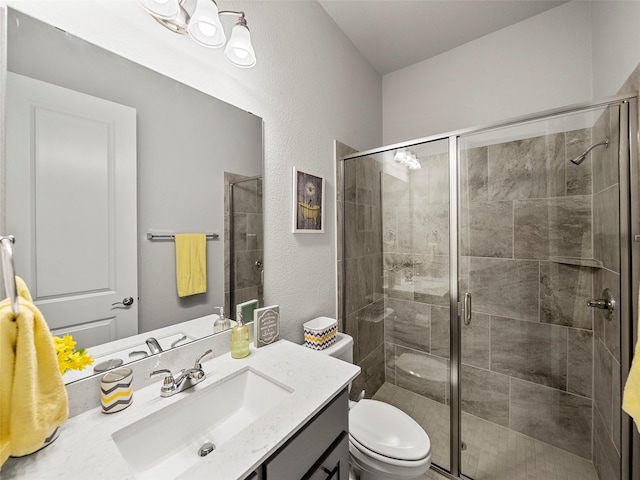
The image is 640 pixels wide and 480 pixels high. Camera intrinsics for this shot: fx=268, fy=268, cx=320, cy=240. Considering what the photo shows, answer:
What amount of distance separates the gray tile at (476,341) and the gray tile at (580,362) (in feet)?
1.26

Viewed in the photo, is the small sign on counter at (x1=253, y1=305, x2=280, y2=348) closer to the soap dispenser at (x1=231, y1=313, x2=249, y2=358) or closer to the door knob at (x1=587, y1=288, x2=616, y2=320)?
the soap dispenser at (x1=231, y1=313, x2=249, y2=358)

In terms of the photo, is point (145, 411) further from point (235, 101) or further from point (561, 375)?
point (561, 375)

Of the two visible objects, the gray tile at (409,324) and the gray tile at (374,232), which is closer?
the gray tile at (409,324)

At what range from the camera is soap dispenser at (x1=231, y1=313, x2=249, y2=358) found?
1051 mm

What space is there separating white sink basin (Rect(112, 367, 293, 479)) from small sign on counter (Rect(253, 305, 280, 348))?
165mm

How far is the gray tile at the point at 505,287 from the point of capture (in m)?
1.54

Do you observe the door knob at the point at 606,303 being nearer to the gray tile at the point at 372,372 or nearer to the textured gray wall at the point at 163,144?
the gray tile at the point at 372,372

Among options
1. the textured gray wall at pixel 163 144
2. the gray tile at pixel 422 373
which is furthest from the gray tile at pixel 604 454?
the textured gray wall at pixel 163 144

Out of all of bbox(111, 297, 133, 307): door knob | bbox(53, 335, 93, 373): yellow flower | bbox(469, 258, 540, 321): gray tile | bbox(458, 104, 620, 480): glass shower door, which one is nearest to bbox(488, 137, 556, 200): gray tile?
bbox(458, 104, 620, 480): glass shower door

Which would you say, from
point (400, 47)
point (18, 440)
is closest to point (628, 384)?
point (18, 440)

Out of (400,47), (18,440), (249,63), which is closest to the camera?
(18,440)

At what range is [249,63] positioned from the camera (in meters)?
1.03

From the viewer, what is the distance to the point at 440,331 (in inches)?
64.6

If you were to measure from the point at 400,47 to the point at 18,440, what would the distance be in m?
2.66
